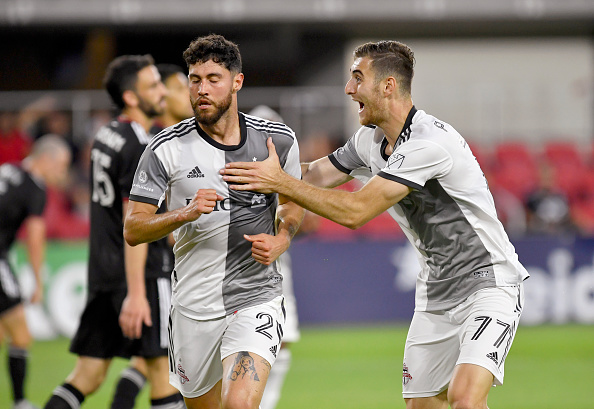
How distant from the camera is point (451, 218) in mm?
4609

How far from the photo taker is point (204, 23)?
688 inches

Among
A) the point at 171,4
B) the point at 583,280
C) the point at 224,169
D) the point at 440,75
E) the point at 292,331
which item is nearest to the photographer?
the point at 224,169

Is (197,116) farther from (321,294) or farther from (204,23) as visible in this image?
(204,23)

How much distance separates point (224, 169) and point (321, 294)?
316 inches

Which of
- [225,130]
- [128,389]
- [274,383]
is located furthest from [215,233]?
[274,383]

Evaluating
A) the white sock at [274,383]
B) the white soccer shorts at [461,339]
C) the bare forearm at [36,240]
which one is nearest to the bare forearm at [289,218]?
the white soccer shorts at [461,339]

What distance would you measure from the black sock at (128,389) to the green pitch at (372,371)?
1.55 m

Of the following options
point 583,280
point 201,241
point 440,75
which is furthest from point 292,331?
point 440,75

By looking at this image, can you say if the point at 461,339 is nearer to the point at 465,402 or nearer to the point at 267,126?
the point at 465,402

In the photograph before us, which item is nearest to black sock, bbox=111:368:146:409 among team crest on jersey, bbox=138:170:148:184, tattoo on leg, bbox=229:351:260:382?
tattoo on leg, bbox=229:351:260:382

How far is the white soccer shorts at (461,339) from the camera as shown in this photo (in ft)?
14.2

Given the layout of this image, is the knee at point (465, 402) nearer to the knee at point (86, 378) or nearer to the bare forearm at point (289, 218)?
the bare forearm at point (289, 218)

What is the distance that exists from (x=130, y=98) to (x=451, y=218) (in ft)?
8.32

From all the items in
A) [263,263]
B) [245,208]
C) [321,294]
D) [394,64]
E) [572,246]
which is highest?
[394,64]
